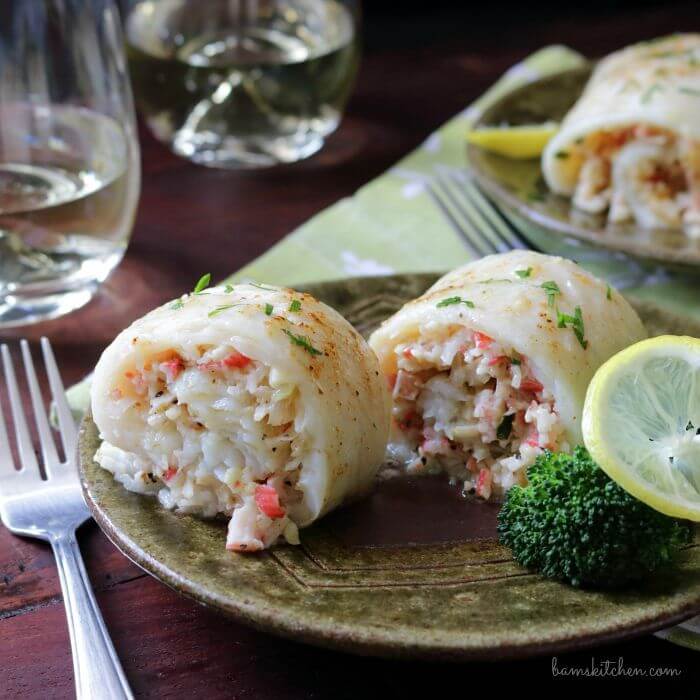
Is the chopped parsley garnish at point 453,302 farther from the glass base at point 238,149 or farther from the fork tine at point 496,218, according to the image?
the glass base at point 238,149

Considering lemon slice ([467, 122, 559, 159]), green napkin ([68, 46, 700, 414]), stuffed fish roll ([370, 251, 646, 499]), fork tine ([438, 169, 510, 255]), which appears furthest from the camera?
lemon slice ([467, 122, 559, 159])

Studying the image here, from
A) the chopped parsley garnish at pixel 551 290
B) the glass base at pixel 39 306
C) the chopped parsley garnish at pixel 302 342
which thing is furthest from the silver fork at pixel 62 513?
the chopped parsley garnish at pixel 551 290

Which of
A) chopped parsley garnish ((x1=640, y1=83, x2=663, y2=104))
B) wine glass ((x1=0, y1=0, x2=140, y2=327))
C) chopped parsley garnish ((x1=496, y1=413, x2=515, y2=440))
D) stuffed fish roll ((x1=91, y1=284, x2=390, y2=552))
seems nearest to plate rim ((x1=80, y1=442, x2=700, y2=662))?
stuffed fish roll ((x1=91, y1=284, x2=390, y2=552))

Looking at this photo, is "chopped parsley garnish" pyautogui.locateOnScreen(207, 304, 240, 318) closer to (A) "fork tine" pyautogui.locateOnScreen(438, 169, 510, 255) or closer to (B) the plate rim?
(B) the plate rim

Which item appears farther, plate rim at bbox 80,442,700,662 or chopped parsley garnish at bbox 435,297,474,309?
chopped parsley garnish at bbox 435,297,474,309

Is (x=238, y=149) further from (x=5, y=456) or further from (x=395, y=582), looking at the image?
(x=395, y=582)

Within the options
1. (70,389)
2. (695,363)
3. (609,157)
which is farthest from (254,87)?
(695,363)

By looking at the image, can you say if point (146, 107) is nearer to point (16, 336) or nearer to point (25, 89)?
point (25, 89)
